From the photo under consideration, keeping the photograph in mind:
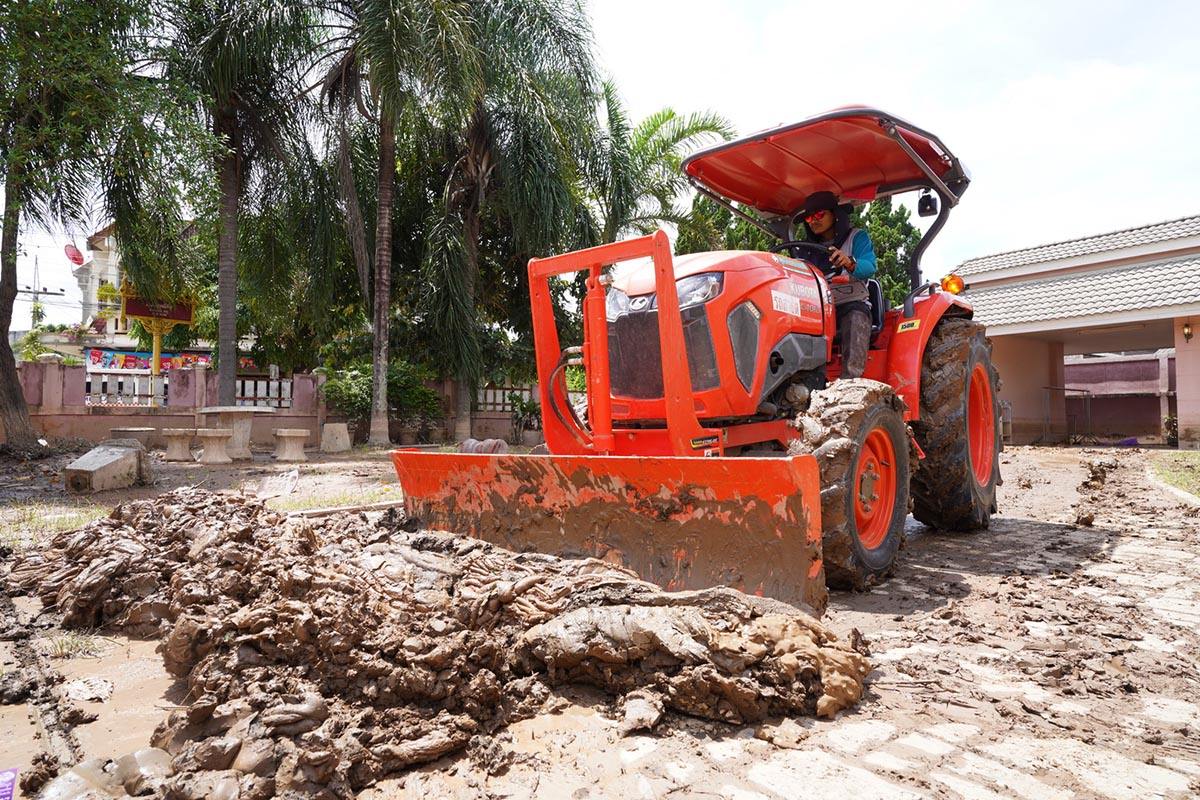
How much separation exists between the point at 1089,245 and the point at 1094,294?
2.12m

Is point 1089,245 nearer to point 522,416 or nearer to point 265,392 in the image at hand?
point 522,416

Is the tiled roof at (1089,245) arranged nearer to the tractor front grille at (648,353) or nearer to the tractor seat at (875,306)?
the tractor seat at (875,306)

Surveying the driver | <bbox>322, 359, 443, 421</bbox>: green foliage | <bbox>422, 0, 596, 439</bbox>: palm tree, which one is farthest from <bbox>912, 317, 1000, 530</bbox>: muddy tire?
<bbox>322, 359, 443, 421</bbox>: green foliage

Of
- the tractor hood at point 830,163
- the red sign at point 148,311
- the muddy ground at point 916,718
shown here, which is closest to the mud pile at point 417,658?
the muddy ground at point 916,718

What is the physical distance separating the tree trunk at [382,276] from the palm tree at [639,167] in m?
4.47

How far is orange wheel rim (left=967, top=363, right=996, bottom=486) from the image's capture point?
6141 millimetres

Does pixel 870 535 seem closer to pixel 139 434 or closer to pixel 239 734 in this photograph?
pixel 239 734

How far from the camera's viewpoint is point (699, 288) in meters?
4.38

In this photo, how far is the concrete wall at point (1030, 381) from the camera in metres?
17.7

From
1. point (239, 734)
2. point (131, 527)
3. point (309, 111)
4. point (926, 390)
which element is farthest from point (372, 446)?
point (239, 734)

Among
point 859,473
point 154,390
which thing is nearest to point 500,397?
point 154,390

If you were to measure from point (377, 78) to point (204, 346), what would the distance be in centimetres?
2461

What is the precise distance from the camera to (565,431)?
495 cm

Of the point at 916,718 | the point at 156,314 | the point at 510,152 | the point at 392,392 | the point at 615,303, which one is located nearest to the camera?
the point at 916,718
